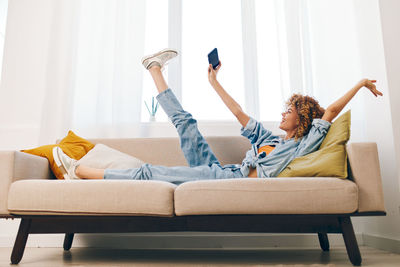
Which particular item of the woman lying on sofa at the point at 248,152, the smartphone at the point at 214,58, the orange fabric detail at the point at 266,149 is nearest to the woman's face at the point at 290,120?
the woman lying on sofa at the point at 248,152

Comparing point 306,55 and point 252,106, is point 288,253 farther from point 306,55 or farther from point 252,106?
point 306,55

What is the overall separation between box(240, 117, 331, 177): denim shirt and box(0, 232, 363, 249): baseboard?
2.23ft

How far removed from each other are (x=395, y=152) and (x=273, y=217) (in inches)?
34.4

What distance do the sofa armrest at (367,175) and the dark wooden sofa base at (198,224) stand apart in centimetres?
5

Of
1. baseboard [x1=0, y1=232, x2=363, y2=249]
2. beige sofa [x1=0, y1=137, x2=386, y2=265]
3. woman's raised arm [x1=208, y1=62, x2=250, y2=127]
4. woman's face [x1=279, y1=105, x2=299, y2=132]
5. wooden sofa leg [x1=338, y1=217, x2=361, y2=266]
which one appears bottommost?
baseboard [x1=0, y1=232, x2=363, y2=249]

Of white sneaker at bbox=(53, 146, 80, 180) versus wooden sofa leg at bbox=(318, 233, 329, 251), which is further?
wooden sofa leg at bbox=(318, 233, 329, 251)

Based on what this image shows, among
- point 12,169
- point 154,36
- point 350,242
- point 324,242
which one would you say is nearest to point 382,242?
point 324,242

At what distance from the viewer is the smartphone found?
7.80 feet

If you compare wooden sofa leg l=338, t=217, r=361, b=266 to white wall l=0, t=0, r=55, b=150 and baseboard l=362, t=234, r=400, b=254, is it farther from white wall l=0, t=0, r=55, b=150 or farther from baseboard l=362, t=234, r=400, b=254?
white wall l=0, t=0, r=55, b=150

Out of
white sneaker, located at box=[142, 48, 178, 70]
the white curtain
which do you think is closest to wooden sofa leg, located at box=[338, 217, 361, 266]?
white sneaker, located at box=[142, 48, 178, 70]

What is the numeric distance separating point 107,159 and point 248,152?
823 mm

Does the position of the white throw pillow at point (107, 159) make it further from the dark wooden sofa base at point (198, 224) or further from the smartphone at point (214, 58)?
the smartphone at point (214, 58)

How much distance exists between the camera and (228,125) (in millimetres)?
2836

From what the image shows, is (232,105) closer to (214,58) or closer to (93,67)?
(214,58)
